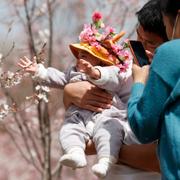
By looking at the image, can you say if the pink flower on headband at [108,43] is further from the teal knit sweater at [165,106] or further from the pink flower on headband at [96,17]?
the teal knit sweater at [165,106]

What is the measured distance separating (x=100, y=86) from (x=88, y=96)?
70 mm

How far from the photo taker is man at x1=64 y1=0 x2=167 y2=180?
7.31 feet

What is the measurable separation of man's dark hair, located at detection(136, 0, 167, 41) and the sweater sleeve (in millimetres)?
614

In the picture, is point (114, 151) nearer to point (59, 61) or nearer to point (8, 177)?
point (59, 61)

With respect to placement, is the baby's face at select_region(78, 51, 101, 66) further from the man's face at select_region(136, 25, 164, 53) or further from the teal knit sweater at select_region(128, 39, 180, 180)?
the teal knit sweater at select_region(128, 39, 180, 180)

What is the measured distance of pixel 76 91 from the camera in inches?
95.4

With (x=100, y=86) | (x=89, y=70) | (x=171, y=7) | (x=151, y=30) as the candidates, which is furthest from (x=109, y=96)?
(x=171, y=7)

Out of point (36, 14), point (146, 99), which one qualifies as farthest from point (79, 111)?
point (36, 14)

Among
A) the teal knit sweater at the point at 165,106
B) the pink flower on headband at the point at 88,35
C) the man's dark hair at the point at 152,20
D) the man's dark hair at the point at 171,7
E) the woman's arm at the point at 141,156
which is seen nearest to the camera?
the teal knit sweater at the point at 165,106

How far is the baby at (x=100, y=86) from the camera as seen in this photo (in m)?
2.24

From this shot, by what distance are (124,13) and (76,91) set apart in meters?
4.66

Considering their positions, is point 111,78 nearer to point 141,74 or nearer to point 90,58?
point 90,58

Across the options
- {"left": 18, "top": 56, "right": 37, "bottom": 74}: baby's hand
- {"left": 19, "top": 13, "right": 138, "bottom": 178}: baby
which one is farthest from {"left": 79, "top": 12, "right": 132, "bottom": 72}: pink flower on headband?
{"left": 18, "top": 56, "right": 37, "bottom": 74}: baby's hand

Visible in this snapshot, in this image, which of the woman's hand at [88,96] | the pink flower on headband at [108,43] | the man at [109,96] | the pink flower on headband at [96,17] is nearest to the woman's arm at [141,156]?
the man at [109,96]
